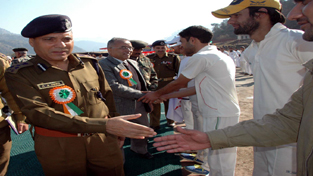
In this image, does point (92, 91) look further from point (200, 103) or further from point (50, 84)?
point (200, 103)

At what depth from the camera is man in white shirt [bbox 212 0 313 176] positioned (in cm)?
178

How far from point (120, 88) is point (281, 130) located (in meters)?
2.24

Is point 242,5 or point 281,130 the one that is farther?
point 242,5

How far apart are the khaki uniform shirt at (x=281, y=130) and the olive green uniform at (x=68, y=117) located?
989mm

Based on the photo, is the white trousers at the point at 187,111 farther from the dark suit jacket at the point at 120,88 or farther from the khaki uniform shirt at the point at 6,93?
the khaki uniform shirt at the point at 6,93

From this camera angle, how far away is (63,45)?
175 cm

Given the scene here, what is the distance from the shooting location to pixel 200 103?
8.58 ft

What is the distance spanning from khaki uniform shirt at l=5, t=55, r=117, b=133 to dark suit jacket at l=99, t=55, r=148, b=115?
3.51ft

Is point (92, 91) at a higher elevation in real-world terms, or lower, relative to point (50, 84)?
lower

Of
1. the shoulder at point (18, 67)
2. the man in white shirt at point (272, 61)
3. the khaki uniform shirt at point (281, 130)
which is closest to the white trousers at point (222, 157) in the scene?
the man in white shirt at point (272, 61)

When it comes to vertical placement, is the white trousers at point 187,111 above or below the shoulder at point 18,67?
below

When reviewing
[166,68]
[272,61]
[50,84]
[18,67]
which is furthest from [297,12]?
[166,68]

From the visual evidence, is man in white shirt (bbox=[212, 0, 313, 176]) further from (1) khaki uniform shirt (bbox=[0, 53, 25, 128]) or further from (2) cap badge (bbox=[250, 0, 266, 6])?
(1) khaki uniform shirt (bbox=[0, 53, 25, 128])

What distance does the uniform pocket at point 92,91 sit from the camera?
1830 millimetres
